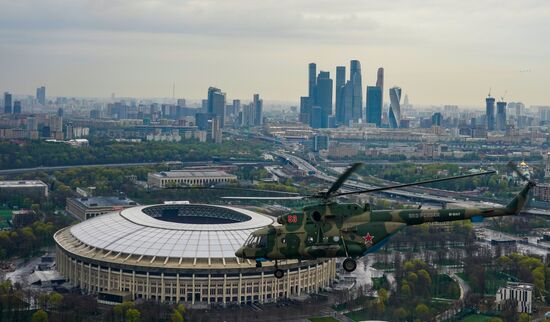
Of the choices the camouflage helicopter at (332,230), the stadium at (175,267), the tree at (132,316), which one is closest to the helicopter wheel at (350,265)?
the camouflage helicopter at (332,230)

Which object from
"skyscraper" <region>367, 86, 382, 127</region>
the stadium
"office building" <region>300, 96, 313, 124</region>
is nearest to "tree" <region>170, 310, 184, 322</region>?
the stadium

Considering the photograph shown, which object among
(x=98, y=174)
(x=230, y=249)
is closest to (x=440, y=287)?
(x=230, y=249)

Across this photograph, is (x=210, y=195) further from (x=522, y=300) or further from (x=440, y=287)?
(x=522, y=300)

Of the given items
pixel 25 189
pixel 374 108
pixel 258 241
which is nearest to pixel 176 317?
pixel 258 241

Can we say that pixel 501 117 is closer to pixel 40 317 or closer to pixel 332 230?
pixel 40 317

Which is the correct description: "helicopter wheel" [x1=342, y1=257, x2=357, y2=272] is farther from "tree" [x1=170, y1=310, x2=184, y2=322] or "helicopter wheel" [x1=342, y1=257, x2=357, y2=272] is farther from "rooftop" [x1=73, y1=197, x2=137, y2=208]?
"rooftop" [x1=73, y1=197, x2=137, y2=208]

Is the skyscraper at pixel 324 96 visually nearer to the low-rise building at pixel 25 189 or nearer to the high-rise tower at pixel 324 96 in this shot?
the high-rise tower at pixel 324 96
